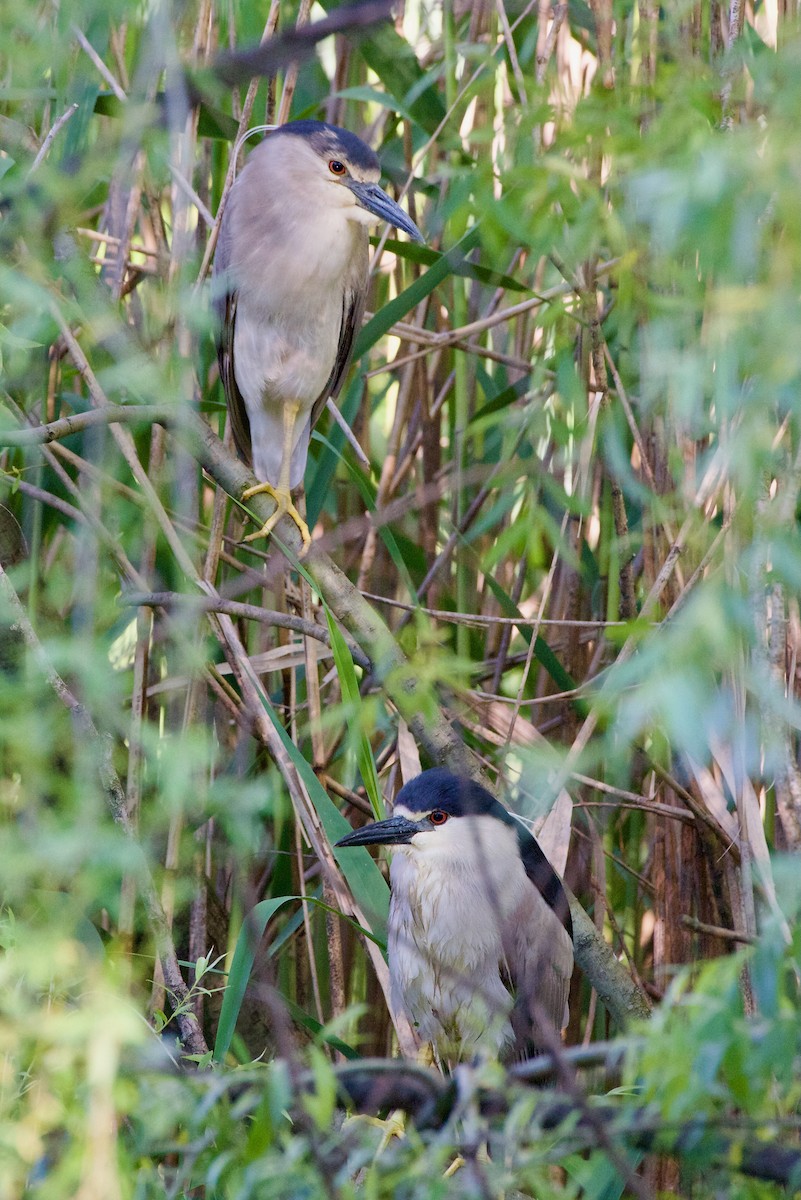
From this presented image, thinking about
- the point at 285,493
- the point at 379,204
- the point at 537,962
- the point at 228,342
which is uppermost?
the point at 379,204

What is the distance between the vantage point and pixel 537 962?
2.15 metres

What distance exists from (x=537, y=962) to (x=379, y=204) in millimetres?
1468

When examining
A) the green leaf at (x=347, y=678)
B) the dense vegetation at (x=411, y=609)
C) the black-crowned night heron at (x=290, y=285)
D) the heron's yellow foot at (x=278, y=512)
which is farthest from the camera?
the black-crowned night heron at (x=290, y=285)

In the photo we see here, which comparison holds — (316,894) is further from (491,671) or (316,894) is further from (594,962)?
(594,962)

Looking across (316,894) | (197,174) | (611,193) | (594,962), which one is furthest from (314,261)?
(594,962)

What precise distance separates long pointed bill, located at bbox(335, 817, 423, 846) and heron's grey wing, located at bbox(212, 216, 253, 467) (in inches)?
37.3

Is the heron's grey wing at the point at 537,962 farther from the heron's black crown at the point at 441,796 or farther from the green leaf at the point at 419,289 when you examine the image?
the green leaf at the point at 419,289

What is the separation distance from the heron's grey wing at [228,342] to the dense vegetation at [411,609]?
0.11 meters

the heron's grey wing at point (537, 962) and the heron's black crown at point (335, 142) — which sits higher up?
the heron's black crown at point (335, 142)

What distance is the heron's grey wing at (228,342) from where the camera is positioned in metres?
2.63

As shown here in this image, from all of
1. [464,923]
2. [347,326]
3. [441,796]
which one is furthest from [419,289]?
[464,923]

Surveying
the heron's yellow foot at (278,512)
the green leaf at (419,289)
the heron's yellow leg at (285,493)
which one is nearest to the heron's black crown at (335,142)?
the green leaf at (419,289)

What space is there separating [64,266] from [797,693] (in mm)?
1231

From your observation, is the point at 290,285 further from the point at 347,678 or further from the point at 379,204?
the point at 347,678
